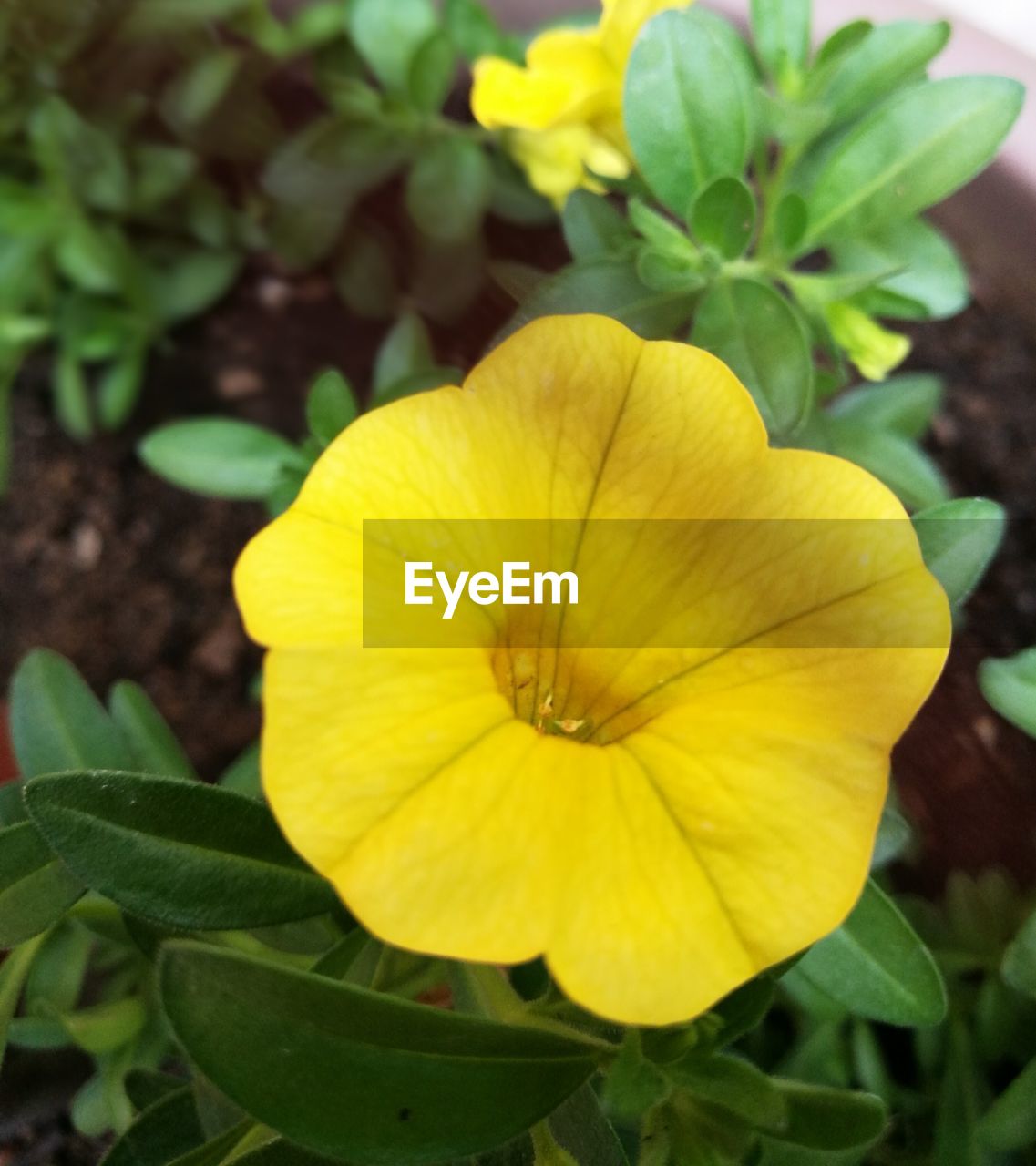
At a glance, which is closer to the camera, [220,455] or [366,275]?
[220,455]

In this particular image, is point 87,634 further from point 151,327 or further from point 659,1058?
point 659,1058

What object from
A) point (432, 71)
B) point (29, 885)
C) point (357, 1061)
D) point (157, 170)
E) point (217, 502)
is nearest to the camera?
point (357, 1061)

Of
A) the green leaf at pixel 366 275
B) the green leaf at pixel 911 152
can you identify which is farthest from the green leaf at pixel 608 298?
the green leaf at pixel 366 275

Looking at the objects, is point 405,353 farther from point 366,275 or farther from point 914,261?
point 914,261

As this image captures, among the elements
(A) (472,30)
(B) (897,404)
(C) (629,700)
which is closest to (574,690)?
(C) (629,700)

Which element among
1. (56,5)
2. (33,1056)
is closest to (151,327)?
(56,5)

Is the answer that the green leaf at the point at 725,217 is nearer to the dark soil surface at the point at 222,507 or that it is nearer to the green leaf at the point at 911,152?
the green leaf at the point at 911,152
